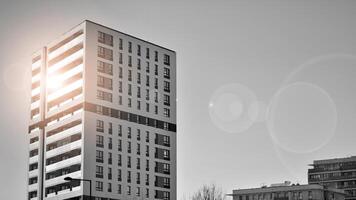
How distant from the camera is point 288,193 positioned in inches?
6216

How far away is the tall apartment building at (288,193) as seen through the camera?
156m

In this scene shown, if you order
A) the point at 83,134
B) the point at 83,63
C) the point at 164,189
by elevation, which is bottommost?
the point at 164,189

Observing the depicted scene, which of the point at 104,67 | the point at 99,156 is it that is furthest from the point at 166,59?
the point at 99,156

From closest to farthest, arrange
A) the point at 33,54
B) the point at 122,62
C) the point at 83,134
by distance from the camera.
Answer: the point at 83,134, the point at 122,62, the point at 33,54

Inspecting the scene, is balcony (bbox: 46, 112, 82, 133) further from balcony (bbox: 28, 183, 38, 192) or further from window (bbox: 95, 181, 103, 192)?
window (bbox: 95, 181, 103, 192)

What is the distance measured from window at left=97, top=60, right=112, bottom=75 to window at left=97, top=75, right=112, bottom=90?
1.28 meters

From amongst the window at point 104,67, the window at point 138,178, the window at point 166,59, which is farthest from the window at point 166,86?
the window at point 138,178

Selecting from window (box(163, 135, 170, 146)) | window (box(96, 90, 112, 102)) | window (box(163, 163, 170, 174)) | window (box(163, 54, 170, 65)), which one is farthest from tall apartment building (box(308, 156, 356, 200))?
window (box(96, 90, 112, 102))

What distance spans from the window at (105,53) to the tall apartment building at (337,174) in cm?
7584

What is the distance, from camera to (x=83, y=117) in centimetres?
13000

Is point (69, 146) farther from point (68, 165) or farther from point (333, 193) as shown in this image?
point (333, 193)

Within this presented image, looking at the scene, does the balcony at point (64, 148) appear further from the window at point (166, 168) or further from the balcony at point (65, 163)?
the window at point (166, 168)

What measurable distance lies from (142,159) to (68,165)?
15182mm

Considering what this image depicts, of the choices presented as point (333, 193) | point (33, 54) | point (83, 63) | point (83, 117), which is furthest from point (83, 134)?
point (333, 193)
